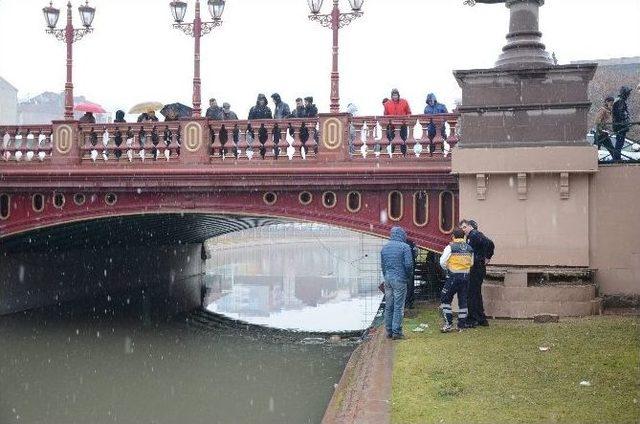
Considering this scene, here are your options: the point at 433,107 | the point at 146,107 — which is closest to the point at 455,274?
the point at 433,107

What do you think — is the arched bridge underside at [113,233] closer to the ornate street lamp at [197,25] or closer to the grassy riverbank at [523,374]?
the ornate street lamp at [197,25]

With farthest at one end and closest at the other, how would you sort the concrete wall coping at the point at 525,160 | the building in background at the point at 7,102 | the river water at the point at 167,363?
the building in background at the point at 7,102
the concrete wall coping at the point at 525,160
the river water at the point at 167,363

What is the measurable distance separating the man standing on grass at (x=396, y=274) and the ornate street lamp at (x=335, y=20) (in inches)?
148

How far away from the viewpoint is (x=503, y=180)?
11.2m

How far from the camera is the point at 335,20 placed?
13094mm

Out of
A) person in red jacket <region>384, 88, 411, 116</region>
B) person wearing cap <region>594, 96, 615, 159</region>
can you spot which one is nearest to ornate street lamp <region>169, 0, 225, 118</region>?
person in red jacket <region>384, 88, 411, 116</region>

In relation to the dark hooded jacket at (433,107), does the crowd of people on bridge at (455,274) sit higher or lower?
lower

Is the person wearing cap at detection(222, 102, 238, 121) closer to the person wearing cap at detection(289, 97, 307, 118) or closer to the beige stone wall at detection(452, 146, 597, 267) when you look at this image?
the person wearing cap at detection(289, 97, 307, 118)

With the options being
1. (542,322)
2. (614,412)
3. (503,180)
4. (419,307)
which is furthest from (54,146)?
(614,412)

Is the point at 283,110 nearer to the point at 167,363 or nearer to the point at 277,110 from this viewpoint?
the point at 277,110

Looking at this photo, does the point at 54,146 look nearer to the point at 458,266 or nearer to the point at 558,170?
the point at 458,266

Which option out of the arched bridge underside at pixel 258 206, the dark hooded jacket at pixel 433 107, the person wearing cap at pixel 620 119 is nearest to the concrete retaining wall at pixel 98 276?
the arched bridge underside at pixel 258 206

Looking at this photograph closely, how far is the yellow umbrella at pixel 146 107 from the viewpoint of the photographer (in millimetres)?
15221

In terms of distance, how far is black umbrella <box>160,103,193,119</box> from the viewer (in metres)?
14.2
